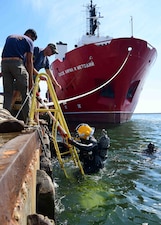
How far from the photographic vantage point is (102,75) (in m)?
16.3

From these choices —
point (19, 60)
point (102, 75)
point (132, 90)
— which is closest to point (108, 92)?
point (102, 75)

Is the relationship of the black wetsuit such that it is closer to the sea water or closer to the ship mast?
the sea water

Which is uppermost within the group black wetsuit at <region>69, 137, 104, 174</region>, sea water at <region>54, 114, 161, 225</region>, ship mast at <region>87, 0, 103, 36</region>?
ship mast at <region>87, 0, 103, 36</region>

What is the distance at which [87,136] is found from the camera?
19.1ft

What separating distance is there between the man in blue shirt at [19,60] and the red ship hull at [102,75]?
11.4 meters

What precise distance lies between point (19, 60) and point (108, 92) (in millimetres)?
13124

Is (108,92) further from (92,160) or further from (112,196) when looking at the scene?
(112,196)

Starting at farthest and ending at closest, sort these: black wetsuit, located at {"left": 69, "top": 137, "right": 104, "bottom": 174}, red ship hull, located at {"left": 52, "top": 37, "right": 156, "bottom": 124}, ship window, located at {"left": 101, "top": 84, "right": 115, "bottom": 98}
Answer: ship window, located at {"left": 101, "top": 84, "right": 115, "bottom": 98} → red ship hull, located at {"left": 52, "top": 37, "right": 156, "bottom": 124} → black wetsuit, located at {"left": 69, "top": 137, "right": 104, "bottom": 174}

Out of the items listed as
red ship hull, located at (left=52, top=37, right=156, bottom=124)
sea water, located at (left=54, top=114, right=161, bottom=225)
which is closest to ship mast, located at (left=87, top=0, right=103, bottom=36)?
red ship hull, located at (left=52, top=37, right=156, bottom=124)

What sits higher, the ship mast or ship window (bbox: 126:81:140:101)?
the ship mast

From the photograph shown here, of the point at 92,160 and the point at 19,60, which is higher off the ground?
the point at 19,60

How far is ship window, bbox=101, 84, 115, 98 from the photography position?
17.3m

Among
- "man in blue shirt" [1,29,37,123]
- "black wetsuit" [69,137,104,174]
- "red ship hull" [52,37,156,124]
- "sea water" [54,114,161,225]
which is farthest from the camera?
"red ship hull" [52,37,156,124]

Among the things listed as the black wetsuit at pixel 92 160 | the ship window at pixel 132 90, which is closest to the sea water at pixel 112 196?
the black wetsuit at pixel 92 160
